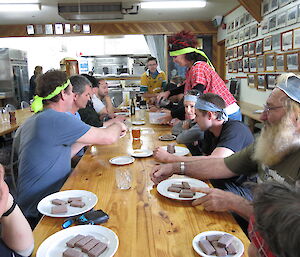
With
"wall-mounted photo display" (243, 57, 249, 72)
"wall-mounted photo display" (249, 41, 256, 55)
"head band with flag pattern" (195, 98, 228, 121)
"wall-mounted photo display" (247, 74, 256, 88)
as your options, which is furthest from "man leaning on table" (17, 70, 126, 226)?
"wall-mounted photo display" (243, 57, 249, 72)

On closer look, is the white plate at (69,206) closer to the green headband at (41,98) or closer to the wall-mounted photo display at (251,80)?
the green headband at (41,98)

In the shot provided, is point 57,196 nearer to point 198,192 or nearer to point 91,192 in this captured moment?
point 91,192

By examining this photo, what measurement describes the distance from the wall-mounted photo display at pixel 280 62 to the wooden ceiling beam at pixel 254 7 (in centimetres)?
102

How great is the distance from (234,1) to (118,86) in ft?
13.6

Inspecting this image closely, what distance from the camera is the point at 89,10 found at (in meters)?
6.00

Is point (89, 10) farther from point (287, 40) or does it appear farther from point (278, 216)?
point (278, 216)

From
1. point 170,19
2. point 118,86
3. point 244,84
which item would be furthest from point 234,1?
point 118,86

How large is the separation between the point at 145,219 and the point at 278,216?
875 mm

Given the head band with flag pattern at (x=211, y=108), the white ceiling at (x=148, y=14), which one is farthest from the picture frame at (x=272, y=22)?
the head band with flag pattern at (x=211, y=108)

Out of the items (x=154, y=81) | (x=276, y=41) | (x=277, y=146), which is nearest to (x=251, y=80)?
(x=276, y=41)

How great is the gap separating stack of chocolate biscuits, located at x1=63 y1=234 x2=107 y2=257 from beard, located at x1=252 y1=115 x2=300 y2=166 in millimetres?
848

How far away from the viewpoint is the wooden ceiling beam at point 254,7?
520 centimetres

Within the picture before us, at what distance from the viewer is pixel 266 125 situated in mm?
1475

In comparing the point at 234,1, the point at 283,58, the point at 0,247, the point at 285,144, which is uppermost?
the point at 234,1
